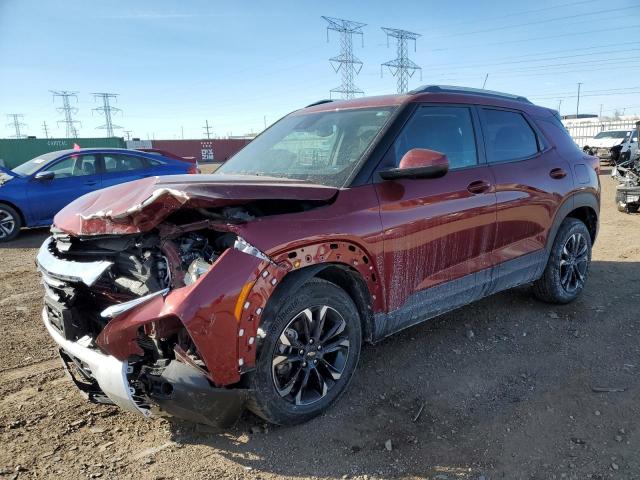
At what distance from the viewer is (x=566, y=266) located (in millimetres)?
4707

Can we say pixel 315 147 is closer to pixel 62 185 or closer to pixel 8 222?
pixel 62 185

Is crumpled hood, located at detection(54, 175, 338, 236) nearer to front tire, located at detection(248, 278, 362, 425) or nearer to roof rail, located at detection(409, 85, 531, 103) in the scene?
front tire, located at detection(248, 278, 362, 425)

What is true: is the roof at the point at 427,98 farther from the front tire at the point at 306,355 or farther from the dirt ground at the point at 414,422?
the dirt ground at the point at 414,422

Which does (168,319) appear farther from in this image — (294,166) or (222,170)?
(222,170)

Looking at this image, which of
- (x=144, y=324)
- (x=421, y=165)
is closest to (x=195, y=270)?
(x=144, y=324)

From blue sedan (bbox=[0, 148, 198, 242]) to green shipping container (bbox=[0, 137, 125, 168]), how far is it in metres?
23.7

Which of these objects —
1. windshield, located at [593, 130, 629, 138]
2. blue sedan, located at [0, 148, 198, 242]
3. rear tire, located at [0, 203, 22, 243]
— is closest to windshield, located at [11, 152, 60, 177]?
blue sedan, located at [0, 148, 198, 242]

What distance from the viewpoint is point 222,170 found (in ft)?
12.8

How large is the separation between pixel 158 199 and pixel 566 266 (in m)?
4.01

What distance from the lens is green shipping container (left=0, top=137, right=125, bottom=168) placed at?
99.6 feet

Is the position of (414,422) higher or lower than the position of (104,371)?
lower

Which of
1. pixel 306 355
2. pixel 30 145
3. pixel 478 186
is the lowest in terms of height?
pixel 306 355

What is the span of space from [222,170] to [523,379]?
275 cm

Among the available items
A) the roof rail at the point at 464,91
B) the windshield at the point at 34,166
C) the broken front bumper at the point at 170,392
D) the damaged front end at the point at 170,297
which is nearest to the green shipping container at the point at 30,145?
the windshield at the point at 34,166
